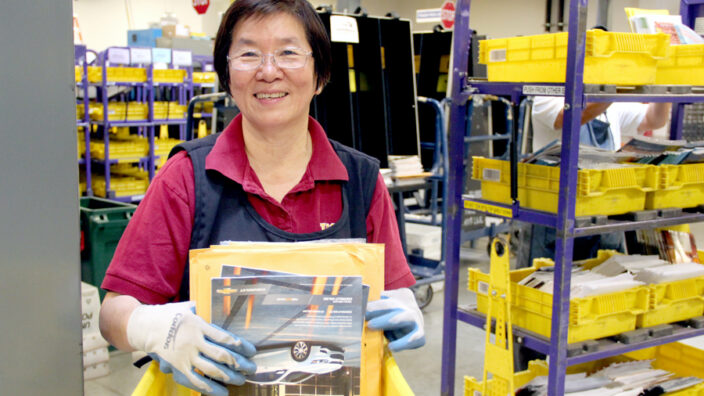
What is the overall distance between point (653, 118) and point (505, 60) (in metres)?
1.42

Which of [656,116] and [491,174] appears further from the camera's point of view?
[656,116]

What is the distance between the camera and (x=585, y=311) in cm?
270

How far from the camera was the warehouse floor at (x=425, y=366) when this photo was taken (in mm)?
3957

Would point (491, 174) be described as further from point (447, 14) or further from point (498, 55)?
point (447, 14)

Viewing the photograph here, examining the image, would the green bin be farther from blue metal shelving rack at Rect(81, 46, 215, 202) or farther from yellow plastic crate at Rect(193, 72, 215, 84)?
yellow plastic crate at Rect(193, 72, 215, 84)

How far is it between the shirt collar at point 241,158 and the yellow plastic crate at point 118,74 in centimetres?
775

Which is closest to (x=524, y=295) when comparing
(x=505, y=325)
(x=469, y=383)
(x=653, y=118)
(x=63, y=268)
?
(x=505, y=325)

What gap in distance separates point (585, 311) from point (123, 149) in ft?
24.8

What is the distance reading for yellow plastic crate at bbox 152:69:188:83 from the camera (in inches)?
368

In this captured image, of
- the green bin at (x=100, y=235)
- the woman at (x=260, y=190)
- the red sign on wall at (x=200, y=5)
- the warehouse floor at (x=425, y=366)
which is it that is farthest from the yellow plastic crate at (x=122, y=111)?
the woman at (x=260, y=190)

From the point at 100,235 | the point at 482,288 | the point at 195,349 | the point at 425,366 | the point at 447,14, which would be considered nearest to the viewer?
the point at 195,349

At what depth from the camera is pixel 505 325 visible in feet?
9.70

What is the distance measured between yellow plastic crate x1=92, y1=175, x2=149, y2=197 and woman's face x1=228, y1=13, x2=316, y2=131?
7.72 meters

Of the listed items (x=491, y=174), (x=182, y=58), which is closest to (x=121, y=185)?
(x=182, y=58)
